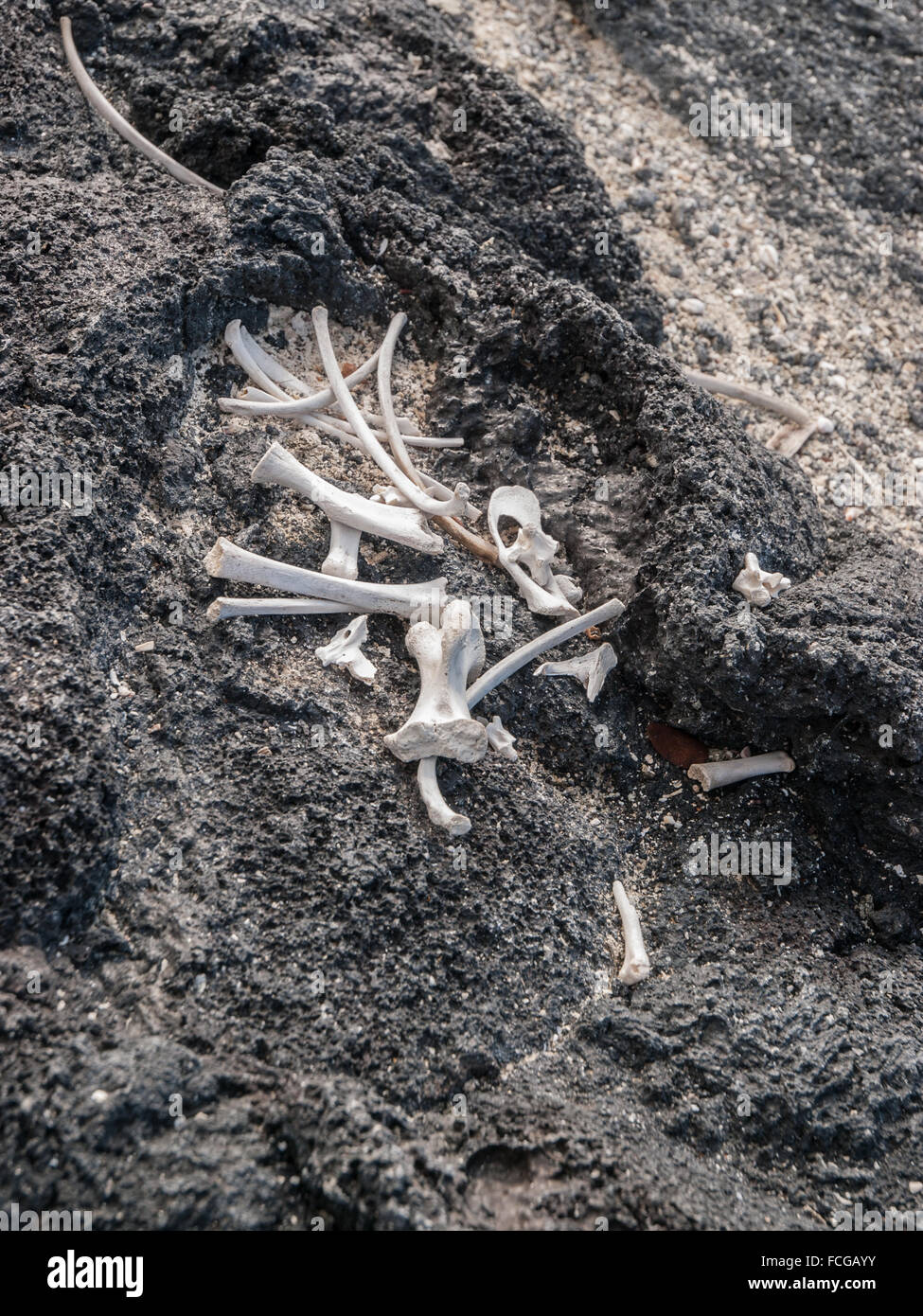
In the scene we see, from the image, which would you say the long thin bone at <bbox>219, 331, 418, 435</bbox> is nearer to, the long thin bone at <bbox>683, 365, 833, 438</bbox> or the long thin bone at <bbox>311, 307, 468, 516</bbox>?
the long thin bone at <bbox>311, 307, 468, 516</bbox>

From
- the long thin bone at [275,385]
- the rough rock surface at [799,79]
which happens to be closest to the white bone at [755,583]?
the long thin bone at [275,385]

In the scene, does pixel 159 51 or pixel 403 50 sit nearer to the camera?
pixel 159 51

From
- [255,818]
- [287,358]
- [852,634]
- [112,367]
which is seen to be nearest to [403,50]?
[287,358]

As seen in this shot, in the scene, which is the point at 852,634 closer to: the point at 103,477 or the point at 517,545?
the point at 517,545

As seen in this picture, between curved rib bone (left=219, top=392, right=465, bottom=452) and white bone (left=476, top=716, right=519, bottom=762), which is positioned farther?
curved rib bone (left=219, top=392, right=465, bottom=452)

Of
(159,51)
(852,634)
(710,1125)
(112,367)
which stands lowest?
(710,1125)

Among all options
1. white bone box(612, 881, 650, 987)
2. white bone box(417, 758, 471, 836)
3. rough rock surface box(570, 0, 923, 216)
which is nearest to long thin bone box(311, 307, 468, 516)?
white bone box(417, 758, 471, 836)

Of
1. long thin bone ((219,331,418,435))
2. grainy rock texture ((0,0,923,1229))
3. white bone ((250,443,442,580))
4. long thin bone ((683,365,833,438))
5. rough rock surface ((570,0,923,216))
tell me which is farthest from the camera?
rough rock surface ((570,0,923,216))

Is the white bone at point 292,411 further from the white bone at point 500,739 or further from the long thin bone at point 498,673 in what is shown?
the white bone at point 500,739
